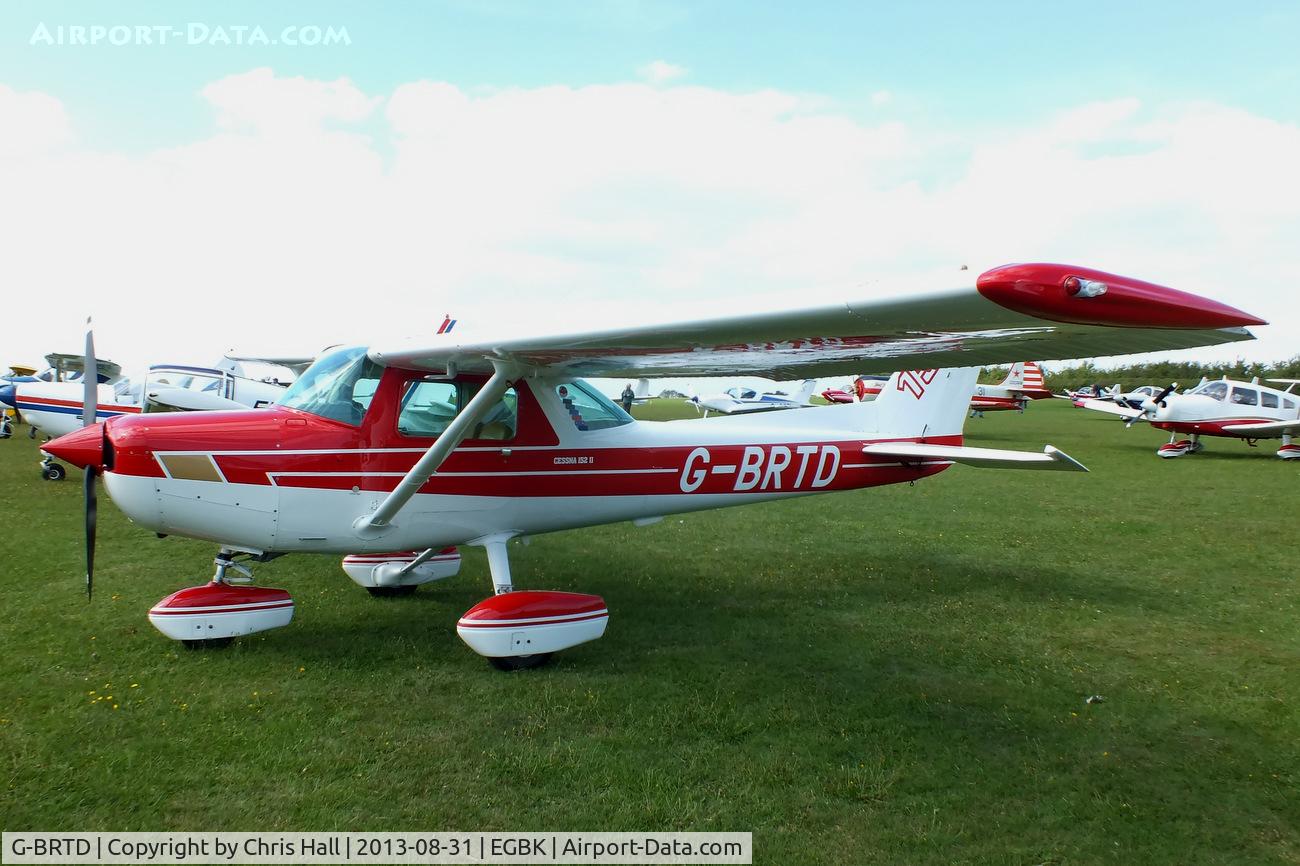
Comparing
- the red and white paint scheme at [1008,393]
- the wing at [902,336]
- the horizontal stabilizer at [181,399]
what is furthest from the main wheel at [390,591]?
the red and white paint scheme at [1008,393]

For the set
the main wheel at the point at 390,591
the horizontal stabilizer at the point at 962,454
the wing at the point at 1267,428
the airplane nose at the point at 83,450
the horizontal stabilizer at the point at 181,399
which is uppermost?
the airplane nose at the point at 83,450

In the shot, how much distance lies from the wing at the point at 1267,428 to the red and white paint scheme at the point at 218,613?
23.9 meters

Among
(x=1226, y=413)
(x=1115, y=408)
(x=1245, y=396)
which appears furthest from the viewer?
(x=1115, y=408)

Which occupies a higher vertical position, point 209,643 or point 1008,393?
point 1008,393

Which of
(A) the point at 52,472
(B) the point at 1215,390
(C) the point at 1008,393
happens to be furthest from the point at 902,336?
(C) the point at 1008,393

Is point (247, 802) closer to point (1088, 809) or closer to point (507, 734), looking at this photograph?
point (507, 734)

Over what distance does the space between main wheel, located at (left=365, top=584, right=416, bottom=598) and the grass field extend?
8.5 inches

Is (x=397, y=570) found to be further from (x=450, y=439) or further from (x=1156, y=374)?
(x=1156, y=374)

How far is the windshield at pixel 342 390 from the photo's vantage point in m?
4.82

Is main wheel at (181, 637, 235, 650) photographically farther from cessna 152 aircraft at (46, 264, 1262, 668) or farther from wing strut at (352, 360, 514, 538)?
wing strut at (352, 360, 514, 538)

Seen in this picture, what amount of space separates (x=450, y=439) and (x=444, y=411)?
680mm

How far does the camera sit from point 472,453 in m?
5.10

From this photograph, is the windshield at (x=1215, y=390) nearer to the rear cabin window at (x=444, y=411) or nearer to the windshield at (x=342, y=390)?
the rear cabin window at (x=444, y=411)

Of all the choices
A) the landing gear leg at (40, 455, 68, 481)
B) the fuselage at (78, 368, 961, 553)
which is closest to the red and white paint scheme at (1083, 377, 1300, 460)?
the fuselage at (78, 368, 961, 553)
